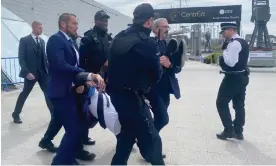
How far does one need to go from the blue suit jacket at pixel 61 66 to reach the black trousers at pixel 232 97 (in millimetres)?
2443

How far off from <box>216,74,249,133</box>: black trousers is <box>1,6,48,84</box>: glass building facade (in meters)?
7.02

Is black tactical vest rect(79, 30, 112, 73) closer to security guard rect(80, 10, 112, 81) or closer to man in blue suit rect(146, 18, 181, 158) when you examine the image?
security guard rect(80, 10, 112, 81)

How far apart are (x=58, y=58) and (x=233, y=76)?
105 inches

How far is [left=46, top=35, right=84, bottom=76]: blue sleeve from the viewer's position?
10.1 feet

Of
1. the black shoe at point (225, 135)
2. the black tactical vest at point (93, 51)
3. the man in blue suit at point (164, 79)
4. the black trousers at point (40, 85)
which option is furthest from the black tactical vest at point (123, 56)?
the black trousers at point (40, 85)

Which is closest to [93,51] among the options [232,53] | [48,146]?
[48,146]

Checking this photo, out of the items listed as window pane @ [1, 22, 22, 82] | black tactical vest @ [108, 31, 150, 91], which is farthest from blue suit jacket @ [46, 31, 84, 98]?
window pane @ [1, 22, 22, 82]

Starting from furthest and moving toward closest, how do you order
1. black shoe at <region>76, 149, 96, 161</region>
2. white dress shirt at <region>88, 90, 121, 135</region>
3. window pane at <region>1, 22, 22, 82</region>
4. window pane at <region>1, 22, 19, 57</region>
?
window pane at <region>1, 22, 19, 57</region>, window pane at <region>1, 22, 22, 82</region>, black shoe at <region>76, 149, 96, 161</region>, white dress shirt at <region>88, 90, 121, 135</region>

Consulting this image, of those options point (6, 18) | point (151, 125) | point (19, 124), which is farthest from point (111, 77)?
point (6, 18)

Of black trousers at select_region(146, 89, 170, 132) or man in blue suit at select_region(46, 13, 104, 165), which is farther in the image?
black trousers at select_region(146, 89, 170, 132)

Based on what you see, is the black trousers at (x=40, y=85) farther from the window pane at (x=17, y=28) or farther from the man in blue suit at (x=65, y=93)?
the window pane at (x=17, y=28)

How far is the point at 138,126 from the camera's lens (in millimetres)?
2699

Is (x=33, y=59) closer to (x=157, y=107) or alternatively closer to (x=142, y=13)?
(x=157, y=107)

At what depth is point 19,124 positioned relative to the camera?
5395 millimetres
